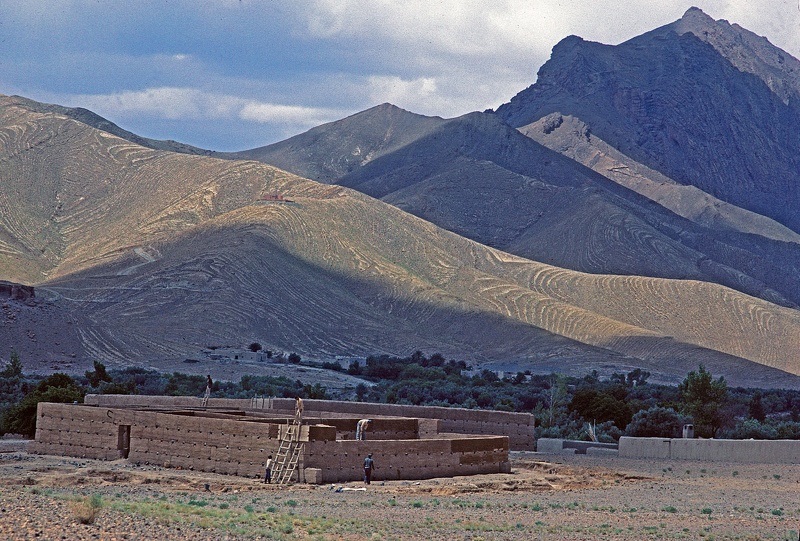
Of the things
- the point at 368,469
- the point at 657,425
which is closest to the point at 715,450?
the point at 657,425

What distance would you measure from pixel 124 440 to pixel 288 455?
4.98 meters

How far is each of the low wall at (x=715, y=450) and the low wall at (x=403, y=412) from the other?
9.21ft

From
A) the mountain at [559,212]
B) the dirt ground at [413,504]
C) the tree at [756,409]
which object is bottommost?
the dirt ground at [413,504]

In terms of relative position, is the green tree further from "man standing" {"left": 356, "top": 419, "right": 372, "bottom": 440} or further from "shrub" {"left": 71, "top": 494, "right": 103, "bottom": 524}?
"shrub" {"left": 71, "top": 494, "right": 103, "bottom": 524}

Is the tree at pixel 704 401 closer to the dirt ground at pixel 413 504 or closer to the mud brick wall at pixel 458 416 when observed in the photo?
the mud brick wall at pixel 458 416

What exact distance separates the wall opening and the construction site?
0.02 metres

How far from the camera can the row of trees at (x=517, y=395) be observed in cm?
4065

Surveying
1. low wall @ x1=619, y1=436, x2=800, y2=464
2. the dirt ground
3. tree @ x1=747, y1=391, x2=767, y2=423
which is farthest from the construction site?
tree @ x1=747, y1=391, x2=767, y2=423

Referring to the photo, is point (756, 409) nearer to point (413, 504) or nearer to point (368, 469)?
point (368, 469)

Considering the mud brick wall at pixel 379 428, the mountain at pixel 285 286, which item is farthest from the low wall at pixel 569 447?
the mountain at pixel 285 286

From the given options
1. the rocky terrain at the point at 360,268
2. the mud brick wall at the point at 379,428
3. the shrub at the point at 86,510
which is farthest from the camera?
the rocky terrain at the point at 360,268

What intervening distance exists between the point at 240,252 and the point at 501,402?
179 feet

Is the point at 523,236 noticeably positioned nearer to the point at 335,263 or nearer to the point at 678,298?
the point at 678,298

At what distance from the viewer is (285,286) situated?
103 meters
